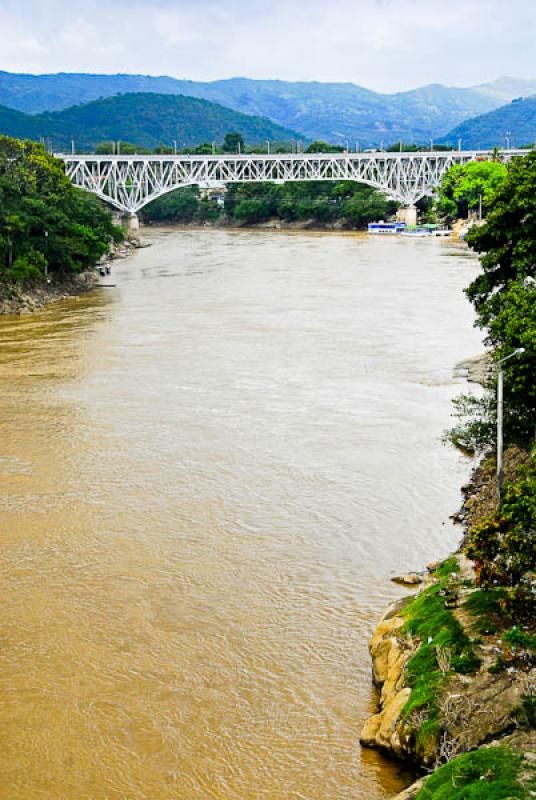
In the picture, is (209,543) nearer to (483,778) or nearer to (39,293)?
(483,778)

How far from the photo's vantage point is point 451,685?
38.0 feet

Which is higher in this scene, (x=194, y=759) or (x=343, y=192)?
(x=343, y=192)

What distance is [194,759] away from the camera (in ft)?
40.7

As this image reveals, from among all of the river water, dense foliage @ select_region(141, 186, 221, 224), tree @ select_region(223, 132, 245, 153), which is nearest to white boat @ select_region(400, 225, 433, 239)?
dense foliage @ select_region(141, 186, 221, 224)

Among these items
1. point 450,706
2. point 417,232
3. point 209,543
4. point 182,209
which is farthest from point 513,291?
point 182,209

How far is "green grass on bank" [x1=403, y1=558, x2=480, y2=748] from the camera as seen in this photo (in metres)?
11.4

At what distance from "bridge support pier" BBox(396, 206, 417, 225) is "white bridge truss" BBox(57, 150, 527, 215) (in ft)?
8.46

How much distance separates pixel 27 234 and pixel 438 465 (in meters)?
30.7

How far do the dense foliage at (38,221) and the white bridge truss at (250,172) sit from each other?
42.8 m

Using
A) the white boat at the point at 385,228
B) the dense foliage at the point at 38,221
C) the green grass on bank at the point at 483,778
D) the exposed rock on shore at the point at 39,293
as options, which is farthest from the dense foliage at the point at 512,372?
the white boat at the point at 385,228

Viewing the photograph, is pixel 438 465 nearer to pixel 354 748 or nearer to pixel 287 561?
pixel 287 561

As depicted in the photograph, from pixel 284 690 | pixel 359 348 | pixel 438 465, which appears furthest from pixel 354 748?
pixel 359 348

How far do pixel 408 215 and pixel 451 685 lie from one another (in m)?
99.5

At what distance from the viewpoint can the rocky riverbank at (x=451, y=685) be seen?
10781 mm
